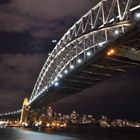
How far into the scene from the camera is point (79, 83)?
6353 cm

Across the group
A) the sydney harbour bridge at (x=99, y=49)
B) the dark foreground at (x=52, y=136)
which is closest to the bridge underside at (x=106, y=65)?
the sydney harbour bridge at (x=99, y=49)

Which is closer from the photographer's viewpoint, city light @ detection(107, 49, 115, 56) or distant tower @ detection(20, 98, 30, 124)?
city light @ detection(107, 49, 115, 56)

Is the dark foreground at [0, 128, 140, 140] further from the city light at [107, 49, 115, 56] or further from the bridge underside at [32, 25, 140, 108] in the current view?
the city light at [107, 49, 115, 56]

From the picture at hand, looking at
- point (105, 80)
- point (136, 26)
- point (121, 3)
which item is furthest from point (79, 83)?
point (136, 26)

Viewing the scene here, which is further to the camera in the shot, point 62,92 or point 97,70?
point 62,92

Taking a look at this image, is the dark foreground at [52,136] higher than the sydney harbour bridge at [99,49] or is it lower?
lower

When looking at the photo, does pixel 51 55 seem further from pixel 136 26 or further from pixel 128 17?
pixel 136 26

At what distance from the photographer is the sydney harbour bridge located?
1297 inches

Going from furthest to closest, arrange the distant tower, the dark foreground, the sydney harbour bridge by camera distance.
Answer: the distant tower
the dark foreground
the sydney harbour bridge

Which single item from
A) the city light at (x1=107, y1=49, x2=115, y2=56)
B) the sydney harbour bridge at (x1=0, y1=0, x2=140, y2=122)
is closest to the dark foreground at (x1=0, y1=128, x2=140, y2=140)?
the sydney harbour bridge at (x1=0, y1=0, x2=140, y2=122)

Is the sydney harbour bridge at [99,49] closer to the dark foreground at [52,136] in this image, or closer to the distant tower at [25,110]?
the dark foreground at [52,136]

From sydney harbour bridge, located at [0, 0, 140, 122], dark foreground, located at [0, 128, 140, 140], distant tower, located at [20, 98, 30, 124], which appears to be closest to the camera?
sydney harbour bridge, located at [0, 0, 140, 122]

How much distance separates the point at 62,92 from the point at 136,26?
48.7m

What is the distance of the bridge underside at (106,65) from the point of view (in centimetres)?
3347
